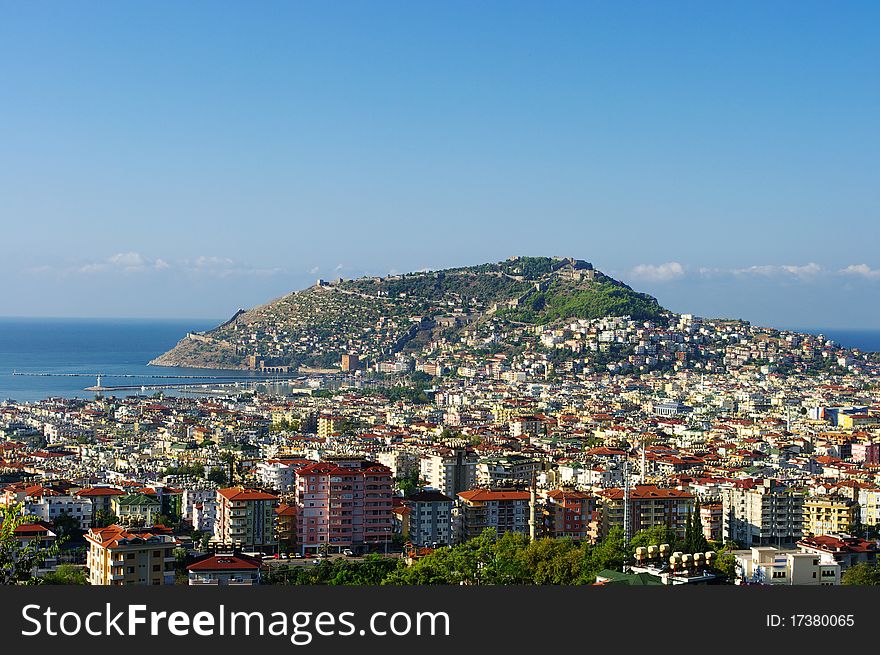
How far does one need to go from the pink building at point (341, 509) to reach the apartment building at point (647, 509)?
9.22 feet

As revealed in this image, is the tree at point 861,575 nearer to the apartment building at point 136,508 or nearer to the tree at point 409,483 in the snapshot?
the tree at point 409,483

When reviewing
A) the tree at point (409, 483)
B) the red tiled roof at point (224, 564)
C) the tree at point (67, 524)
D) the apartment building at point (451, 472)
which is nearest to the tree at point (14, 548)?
the red tiled roof at point (224, 564)

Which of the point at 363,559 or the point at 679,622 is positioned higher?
the point at 679,622

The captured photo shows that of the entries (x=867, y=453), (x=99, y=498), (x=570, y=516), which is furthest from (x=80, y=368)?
(x=570, y=516)

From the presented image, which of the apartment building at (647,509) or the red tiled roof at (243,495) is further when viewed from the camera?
the apartment building at (647,509)

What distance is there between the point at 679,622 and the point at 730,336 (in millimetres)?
55922

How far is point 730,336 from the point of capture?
200ft

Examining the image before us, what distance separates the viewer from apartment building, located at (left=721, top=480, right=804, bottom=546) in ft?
58.2

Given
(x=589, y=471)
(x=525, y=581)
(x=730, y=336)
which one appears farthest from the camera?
(x=730, y=336)

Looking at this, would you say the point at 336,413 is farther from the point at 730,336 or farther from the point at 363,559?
the point at 730,336

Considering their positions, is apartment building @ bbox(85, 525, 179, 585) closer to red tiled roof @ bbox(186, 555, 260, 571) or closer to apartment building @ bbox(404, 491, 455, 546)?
red tiled roof @ bbox(186, 555, 260, 571)

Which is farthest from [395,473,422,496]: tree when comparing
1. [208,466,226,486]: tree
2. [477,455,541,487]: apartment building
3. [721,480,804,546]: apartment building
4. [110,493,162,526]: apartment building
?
[721,480,804,546]: apartment building

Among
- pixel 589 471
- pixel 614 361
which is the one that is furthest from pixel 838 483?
pixel 614 361

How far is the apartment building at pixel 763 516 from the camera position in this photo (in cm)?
1775
